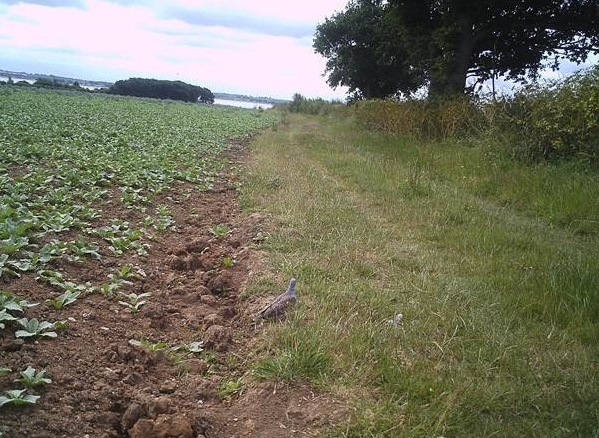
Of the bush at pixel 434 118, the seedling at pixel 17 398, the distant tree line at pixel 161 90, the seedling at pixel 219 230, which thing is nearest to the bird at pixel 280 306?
the seedling at pixel 17 398

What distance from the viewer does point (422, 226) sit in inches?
229

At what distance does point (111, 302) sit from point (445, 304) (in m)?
2.36

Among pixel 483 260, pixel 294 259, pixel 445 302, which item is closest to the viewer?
Result: pixel 445 302

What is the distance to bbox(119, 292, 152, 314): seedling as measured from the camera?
341 centimetres

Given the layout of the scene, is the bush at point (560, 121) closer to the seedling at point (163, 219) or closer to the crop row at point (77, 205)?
the crop row at point (77, 205)

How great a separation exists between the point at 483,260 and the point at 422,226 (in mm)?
1275

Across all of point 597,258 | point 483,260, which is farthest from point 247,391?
point 597,258

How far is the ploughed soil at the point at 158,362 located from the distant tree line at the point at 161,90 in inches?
2708

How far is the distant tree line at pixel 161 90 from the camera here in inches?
2703

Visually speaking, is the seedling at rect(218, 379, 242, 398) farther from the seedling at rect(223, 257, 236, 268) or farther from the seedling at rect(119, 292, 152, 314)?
the seedling at rect(223, 257, 236, 268)

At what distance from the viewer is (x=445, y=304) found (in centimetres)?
353

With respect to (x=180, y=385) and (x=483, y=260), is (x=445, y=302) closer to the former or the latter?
(x=483, y=260)

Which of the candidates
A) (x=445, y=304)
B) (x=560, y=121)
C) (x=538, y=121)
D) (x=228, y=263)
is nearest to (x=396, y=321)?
(x=445, y=304)

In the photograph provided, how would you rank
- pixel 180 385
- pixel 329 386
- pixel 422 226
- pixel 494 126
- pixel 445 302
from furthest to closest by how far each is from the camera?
pixel 494 126 → pixel 422 226 → pixel 445 302 → pixel 180 385 → pixel 329 386
